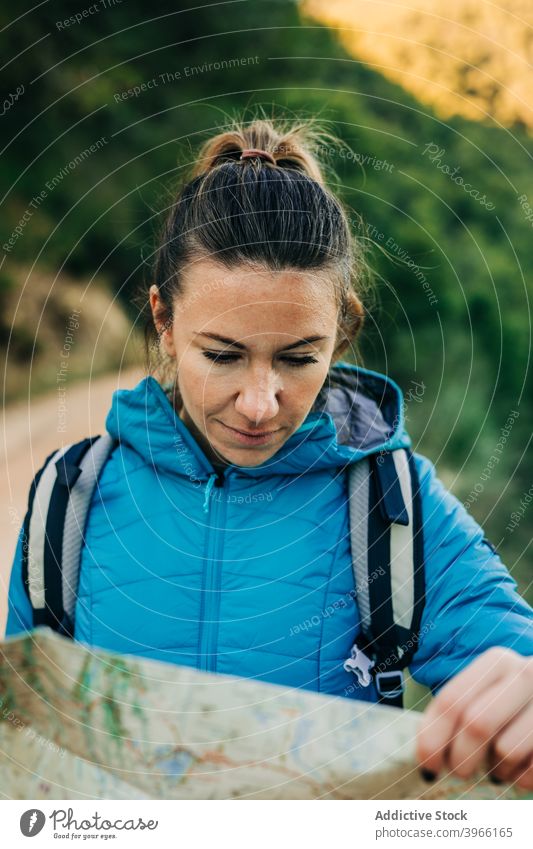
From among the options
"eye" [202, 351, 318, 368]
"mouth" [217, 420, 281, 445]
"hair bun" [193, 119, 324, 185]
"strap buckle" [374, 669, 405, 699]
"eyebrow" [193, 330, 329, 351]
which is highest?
"hair bun" [193, 119, 324, 185]

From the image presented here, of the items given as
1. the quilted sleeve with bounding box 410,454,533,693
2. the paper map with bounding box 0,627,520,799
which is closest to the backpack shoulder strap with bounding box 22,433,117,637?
the paper map with bounding box 0,627,520,799

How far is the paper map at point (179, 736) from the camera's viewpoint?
1074 mm

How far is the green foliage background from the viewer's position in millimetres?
6797

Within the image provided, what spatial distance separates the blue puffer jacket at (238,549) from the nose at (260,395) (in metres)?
0.15

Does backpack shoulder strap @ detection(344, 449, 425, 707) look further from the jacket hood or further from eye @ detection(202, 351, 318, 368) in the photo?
eye @ detection(202, 351, 318, 368)

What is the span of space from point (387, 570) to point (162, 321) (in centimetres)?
71

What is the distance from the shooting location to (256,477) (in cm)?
153

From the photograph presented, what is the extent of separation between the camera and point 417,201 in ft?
31.9

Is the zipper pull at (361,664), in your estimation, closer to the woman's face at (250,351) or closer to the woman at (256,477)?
the woman at (256,477)

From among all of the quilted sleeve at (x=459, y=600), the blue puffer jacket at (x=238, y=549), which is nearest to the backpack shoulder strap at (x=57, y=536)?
the blue puffer jacket at (x=238, y=549)

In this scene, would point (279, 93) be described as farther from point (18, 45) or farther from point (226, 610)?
point (226, 610)

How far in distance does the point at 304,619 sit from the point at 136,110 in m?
8.66

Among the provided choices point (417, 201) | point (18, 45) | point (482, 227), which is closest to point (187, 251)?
point (18, 45)

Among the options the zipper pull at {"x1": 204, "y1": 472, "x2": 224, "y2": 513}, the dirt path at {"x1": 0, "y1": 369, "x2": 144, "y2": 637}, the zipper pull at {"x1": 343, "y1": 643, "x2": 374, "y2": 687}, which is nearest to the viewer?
the zipper pull at {"x1": 343, "y1": 643, "x2": 374, "y2": 687}
